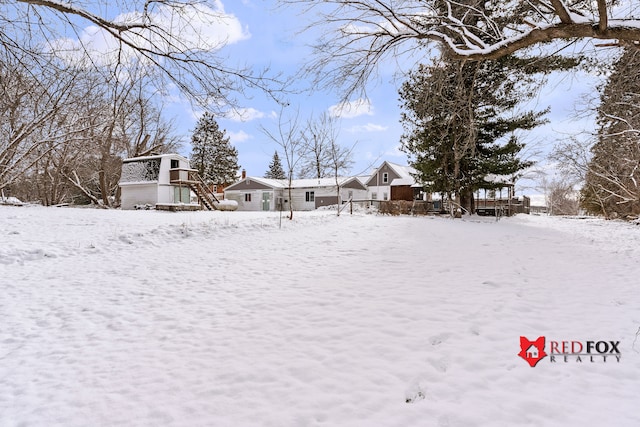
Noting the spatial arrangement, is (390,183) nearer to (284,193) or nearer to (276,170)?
(284,193)

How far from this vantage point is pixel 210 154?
43.3 meters

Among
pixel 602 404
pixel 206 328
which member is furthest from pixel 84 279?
pixel 602 404

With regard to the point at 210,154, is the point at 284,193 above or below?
below

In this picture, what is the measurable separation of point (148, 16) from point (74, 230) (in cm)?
852

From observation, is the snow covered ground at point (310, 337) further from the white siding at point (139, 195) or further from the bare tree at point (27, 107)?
the white siding at point (139, 195)

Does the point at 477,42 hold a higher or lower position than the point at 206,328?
higher

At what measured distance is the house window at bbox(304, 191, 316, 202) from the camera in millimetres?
34719

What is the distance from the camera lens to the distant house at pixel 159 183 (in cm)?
2405

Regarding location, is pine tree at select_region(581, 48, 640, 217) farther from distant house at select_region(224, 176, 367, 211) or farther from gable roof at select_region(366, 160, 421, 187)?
distant house at select_region(224, 176, 367, 211)

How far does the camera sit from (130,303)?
4.86 metres

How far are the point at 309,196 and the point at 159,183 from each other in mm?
15674

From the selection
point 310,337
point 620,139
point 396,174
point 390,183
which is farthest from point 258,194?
point 310,337

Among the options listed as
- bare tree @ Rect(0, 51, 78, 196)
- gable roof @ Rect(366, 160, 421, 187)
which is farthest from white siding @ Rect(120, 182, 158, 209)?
gable roof @ Rect(366, 160, 421, 187)

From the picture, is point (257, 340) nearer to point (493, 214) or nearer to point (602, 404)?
point (602, 404)
